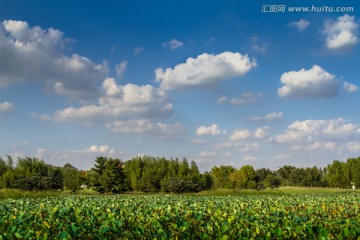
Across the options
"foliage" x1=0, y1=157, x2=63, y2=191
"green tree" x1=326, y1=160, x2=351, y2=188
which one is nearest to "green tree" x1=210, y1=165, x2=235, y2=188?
"green tree" x1=326, y1=160, x2=351, y2=188

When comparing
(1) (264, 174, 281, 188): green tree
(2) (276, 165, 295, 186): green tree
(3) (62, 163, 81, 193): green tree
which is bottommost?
(3) (62, 163, 81, 193): green tree

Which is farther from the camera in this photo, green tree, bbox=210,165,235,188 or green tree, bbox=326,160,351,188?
green tree, bbox=326,160,351,188

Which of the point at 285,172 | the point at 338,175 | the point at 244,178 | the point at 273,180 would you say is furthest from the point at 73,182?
the point at 285,172

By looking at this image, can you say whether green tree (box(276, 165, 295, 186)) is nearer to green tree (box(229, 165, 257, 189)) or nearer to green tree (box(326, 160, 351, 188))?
green tree (box(326, 160, 351, 188))

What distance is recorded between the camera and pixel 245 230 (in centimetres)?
862

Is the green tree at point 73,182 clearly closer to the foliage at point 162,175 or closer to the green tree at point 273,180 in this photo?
the foliage at point 162,175

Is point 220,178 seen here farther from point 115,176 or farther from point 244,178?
point 115,176

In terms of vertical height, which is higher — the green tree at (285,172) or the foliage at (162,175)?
the green tree at (285,172)

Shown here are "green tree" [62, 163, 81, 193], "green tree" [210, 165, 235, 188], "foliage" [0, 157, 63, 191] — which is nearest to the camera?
"foliage" [0, 157, 63, 191]

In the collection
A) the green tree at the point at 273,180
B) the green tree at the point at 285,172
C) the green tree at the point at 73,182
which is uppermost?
the green tree at the point at 285,172

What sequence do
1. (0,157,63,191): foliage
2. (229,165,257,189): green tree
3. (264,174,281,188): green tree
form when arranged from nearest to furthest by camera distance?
(0,157,63,191): foliage → (229,165,257,189): green tree → (264,174,281,188): green tree

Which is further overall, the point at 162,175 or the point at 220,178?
the point at 220,178

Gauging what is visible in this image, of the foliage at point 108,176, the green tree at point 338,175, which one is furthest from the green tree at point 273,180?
the foliage at point 108,176

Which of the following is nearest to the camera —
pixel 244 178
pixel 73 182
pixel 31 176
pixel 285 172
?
pixel 31 176
